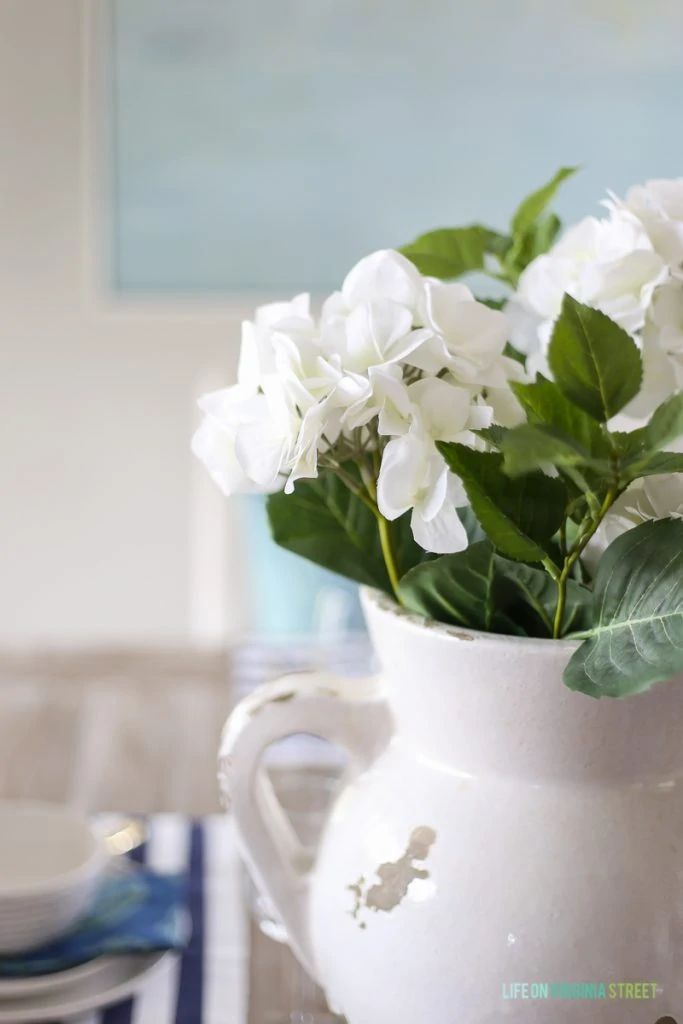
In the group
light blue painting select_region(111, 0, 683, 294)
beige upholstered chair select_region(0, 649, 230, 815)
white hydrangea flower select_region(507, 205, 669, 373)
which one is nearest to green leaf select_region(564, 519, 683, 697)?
white hydrangea flower select_region(507, 205, 669, 373)

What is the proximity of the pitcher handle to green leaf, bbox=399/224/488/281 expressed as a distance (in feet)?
0.61

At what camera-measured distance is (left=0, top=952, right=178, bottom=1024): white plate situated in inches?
22.0

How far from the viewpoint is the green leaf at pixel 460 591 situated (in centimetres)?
41

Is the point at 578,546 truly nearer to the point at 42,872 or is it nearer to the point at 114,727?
the point at 42,872

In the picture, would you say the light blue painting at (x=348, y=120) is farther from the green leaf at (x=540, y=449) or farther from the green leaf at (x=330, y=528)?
the green leaf at (x=540, y=449)

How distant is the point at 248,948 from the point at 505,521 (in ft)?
1.25

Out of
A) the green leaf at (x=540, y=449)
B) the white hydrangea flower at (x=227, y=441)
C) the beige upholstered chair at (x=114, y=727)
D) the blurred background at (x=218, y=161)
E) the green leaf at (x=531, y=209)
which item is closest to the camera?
the green leaf at (x=540, y=449)

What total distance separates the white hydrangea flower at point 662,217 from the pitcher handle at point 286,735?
0.21 m

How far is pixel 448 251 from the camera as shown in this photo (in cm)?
52

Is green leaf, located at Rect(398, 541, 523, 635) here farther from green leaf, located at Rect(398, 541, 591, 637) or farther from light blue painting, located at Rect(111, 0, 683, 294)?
light blue painting, located at Rect(111, 0, 683, 294)

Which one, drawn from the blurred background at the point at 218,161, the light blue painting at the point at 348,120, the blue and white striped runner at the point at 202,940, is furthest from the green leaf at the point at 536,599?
the light blue painting at the point at 348,120

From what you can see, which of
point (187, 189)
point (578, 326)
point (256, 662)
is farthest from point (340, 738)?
point (187, 189)

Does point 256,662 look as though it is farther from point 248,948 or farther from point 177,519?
point 177,519

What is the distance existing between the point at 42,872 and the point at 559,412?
0.45 metres
